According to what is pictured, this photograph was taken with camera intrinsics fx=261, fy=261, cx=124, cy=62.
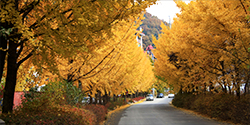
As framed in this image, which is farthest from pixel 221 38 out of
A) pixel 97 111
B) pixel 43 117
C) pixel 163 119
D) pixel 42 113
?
pixel 43 117

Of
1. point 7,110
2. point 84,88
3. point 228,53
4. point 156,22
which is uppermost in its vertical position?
point 156,22

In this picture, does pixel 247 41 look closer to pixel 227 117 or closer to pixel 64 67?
pixel 227 117

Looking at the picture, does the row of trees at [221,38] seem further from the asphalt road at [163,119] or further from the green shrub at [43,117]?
the green shrub at [43,117]

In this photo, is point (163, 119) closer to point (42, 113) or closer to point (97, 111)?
point (97, 111)

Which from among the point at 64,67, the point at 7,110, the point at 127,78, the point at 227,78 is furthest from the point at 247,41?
the point at 127,78

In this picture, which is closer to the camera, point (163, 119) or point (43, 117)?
point (43, 117)

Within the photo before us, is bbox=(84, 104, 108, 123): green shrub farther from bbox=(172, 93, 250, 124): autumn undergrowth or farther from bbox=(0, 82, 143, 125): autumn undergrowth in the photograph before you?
bbox=(172, 93, 250, 124): autumn undergrowth

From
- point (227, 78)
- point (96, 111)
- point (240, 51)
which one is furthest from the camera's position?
point (96, 111)

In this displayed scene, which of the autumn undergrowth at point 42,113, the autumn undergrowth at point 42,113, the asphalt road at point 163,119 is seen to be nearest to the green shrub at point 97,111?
the asphalt road at point 163,119

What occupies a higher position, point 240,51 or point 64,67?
point 240,51

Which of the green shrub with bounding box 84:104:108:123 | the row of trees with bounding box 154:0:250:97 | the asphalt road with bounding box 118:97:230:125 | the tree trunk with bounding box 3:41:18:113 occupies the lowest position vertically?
the asphalt road with bounding box 118:97:230:125

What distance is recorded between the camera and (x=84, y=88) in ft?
53.8

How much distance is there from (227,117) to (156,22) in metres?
134

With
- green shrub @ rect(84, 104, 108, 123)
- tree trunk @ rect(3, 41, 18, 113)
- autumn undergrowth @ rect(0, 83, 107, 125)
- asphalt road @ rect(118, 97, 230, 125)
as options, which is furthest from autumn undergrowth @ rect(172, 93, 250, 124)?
tree trunk @ rect(3, 41, 18, 113)
